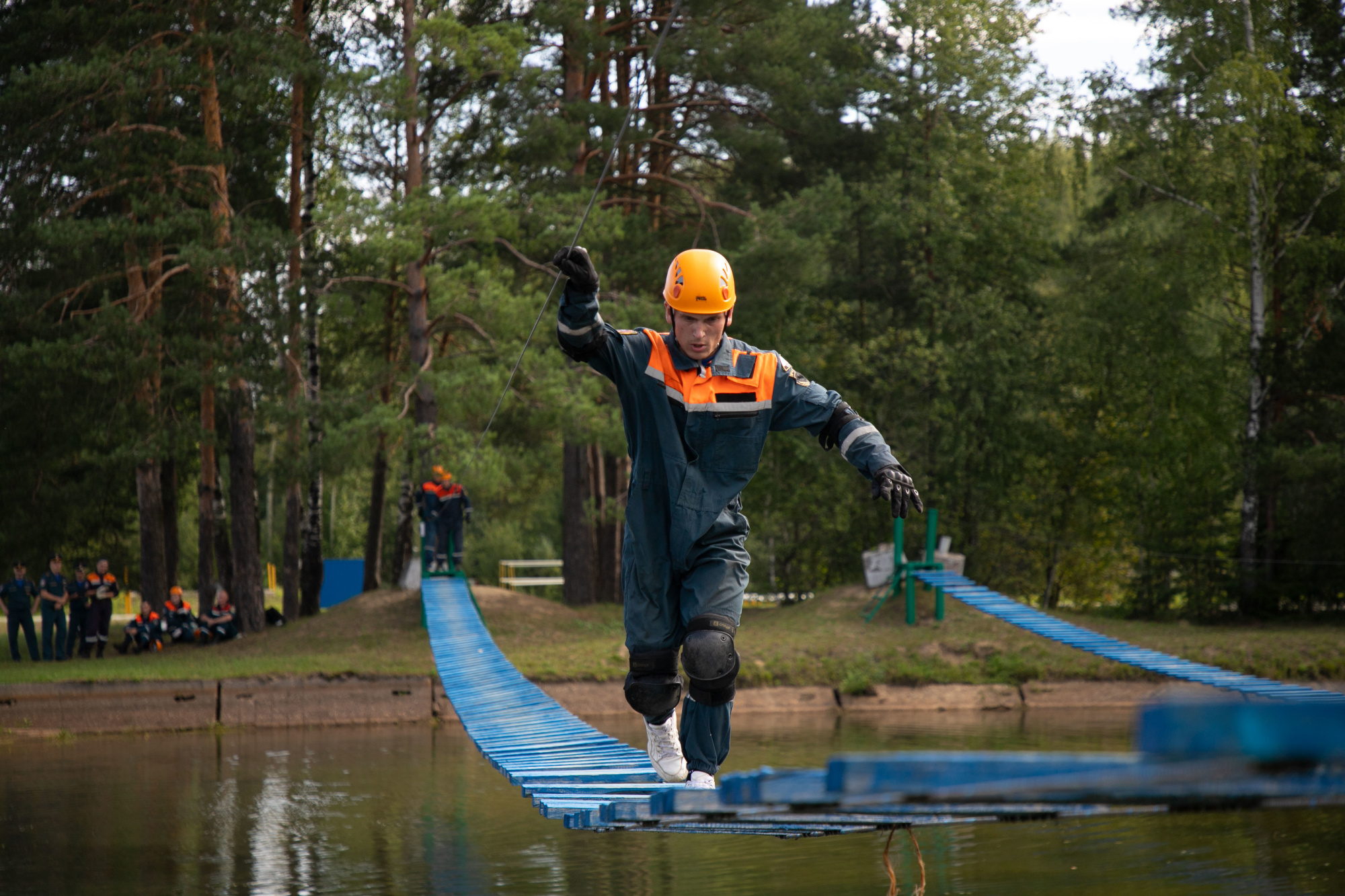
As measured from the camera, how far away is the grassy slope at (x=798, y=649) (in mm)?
14562

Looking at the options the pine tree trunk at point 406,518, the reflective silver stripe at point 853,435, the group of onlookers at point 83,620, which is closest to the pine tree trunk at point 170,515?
the pine tree trunk at point 406,518

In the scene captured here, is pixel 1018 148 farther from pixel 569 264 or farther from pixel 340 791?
pixel 569 264

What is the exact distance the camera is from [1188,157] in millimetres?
21156

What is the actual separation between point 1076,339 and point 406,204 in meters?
14.2

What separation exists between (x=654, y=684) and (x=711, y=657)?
0.33 meters

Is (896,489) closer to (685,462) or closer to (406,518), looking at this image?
(685,462)

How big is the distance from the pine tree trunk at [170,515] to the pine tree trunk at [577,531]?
886 cm

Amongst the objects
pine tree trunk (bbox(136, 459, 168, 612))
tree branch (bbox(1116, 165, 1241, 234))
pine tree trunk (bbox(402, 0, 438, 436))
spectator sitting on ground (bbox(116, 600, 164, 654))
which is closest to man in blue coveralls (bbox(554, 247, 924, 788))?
pine tree trunk (bbox(402, 0, 438, 436))

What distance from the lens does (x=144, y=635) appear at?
18281mm

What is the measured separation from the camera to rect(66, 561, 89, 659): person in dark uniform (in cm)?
1692

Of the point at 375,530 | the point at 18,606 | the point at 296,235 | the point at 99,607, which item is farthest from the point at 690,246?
the point at 18,606

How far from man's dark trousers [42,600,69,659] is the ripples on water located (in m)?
4.95

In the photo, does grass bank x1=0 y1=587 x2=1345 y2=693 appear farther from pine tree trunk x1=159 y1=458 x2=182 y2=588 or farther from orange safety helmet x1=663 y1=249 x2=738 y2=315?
orange safety helmet x1=663 y1=249 x2=738 y2=315

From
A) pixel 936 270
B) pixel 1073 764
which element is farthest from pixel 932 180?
pixel 1073 764
